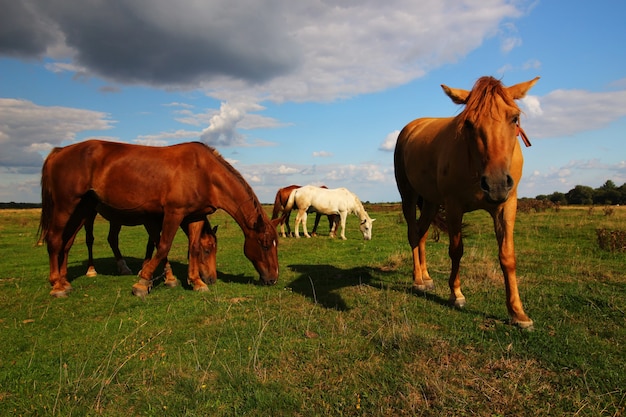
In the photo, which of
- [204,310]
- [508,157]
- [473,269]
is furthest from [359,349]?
[473,269]

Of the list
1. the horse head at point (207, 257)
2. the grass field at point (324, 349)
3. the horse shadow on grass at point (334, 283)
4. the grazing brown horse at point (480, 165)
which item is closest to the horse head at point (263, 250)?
the grass field at point (324, 349)

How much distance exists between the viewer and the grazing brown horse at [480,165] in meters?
3.72

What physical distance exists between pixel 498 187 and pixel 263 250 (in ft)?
15.7

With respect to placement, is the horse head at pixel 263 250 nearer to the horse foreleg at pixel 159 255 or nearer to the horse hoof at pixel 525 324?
the horse foreleg at pixel 159 255

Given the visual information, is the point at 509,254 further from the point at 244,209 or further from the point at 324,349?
the point at 244,209

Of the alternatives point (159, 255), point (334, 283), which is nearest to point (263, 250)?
point (334, 283)

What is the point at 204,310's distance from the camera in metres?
5.75

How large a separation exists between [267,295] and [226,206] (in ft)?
6.75

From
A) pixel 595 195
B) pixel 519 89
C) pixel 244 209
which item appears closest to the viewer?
pixel 519 89

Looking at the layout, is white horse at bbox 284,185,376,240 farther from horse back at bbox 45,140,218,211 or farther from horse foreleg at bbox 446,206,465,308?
horse foreleg at bbox 446,206,465,308

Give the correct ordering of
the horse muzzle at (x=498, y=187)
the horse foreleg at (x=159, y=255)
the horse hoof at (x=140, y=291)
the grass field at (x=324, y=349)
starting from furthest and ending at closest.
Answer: the horse foreleg at (x=159, y=255) → the horse hoof at (x=140, y=291) → the horse muzzle at (x=498, y=187) → the grass field at (x=324, y=349)

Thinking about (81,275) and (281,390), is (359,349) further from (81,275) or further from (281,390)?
(81,275)

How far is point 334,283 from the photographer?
723 centimetres

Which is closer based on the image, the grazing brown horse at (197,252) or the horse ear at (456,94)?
the horse ear at (456,94)
